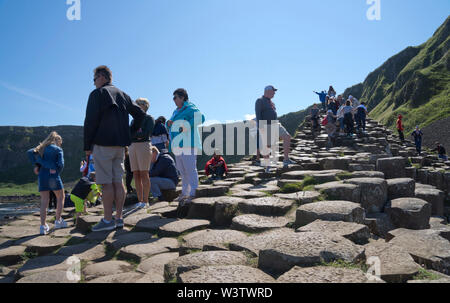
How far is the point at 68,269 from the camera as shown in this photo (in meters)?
2.69

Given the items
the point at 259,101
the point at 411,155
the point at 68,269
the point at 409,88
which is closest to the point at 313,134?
the point at 411,155

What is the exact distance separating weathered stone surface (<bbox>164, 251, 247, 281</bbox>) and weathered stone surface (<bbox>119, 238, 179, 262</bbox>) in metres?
0.72

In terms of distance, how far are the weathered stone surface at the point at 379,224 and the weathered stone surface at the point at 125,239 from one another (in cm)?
266

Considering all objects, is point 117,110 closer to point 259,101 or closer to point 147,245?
point 147,245

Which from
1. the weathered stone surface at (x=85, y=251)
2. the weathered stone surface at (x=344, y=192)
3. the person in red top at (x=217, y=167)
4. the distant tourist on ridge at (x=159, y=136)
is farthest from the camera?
the person in red top at (x=217, y=167)

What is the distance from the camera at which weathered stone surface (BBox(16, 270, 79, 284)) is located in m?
2.38

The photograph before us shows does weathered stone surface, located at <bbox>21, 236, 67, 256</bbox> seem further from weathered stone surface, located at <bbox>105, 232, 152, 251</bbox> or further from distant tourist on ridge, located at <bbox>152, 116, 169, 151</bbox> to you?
distant tourist on ridge, located at <bbox>152, 116, 169, 151</bbox>

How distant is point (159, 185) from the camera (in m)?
6.65

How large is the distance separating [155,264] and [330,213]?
188 cm

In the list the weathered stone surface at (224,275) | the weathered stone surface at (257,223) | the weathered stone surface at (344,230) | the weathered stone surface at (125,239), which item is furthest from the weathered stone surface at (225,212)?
the weathered stone surface at (224,275)

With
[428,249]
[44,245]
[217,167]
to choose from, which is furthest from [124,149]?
[217,167]

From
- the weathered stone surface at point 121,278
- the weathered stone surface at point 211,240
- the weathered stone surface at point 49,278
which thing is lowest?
the weathered stone surface at point 49,278

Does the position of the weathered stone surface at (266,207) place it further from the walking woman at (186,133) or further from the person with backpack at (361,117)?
the person with backpack at (361,117)

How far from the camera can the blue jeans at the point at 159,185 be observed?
6.56 metres
